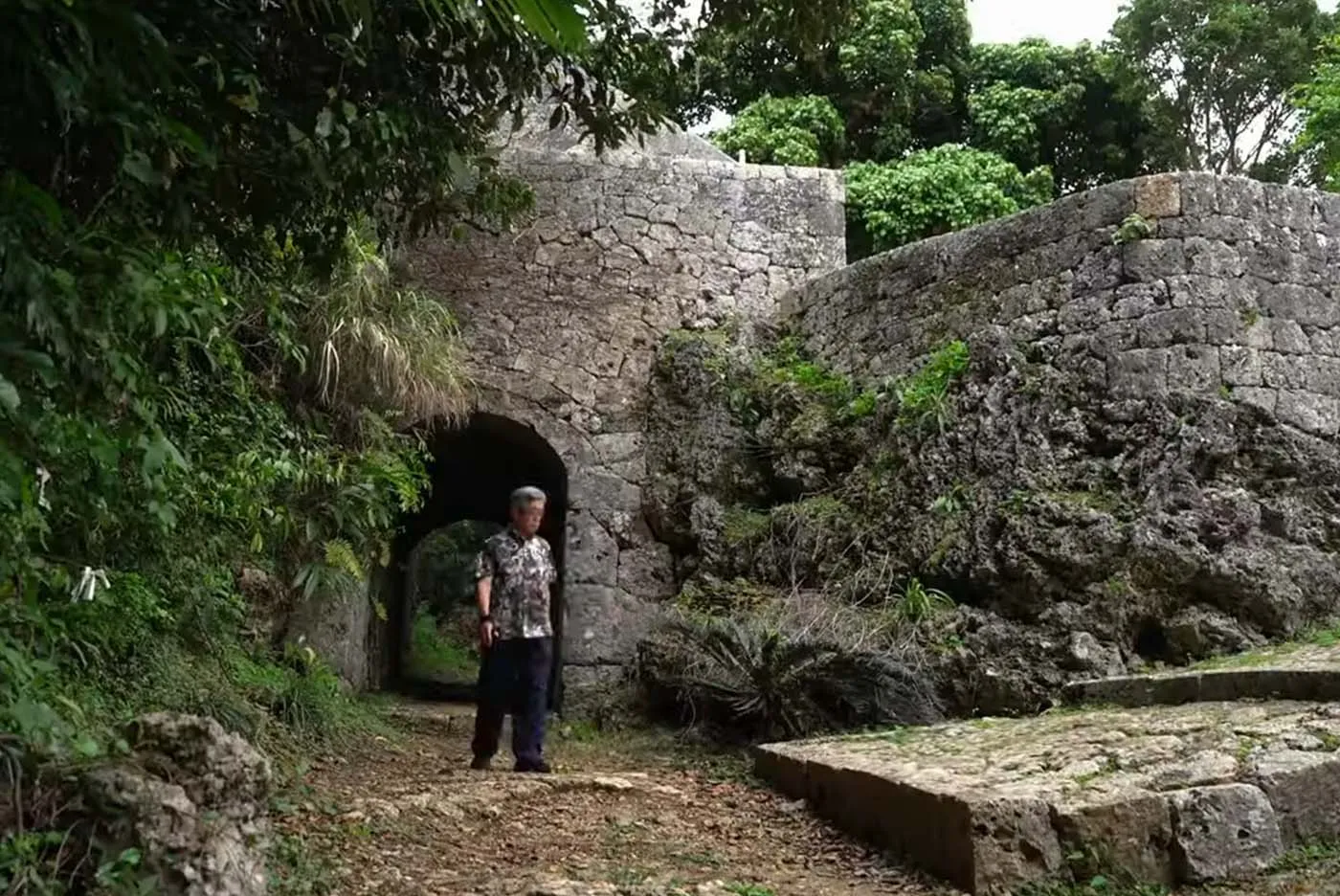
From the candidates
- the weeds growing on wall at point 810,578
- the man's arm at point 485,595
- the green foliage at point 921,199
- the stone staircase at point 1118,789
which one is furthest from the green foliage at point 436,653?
the stone staircase at point 1118,789

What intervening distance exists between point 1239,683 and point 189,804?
3611mm

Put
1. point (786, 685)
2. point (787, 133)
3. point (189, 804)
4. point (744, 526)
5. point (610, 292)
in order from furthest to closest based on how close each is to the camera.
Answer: point (787, 133)
point (610, 292)
point (744, 526)
point (786, 685)
point (189, 804)

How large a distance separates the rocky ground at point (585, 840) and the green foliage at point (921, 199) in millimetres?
8246

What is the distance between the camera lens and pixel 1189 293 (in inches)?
245

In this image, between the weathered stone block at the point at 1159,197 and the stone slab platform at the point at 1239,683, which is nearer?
the stone slab platform at the point at 1239,683

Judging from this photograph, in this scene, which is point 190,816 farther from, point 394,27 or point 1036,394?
point 1036,394

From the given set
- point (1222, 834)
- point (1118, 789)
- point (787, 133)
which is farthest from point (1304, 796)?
point (787, 133)

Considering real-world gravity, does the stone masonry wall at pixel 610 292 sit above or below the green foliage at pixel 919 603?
above

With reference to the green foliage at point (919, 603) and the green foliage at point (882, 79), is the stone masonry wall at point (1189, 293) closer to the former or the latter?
the green foliage at point (919, 603)

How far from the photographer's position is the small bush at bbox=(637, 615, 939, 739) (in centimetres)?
589

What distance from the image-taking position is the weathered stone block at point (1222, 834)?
3.05 meters

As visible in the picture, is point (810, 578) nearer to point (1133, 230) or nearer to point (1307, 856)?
point (1133, 230)

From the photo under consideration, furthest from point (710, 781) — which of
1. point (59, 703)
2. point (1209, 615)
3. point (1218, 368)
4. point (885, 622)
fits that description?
point (1218, 368)

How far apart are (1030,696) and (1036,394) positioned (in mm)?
1638
